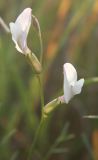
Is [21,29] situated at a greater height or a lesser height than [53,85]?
greater

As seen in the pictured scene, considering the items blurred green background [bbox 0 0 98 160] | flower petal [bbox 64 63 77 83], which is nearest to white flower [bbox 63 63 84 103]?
flower petal [bbox 64 63 77 83]

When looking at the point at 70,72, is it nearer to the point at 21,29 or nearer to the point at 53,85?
the point at 21,29

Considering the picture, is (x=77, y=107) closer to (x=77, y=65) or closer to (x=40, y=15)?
(x=77, y=65)

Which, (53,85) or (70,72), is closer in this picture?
(70,72)

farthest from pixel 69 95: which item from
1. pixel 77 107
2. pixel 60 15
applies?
pixel 60 15

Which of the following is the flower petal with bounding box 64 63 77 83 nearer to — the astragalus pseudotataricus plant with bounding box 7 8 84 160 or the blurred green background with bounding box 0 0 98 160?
the astragalus pseudotataricus plant with bounding box 7 8 84 160

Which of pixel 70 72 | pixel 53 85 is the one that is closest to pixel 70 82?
pixel 70 72

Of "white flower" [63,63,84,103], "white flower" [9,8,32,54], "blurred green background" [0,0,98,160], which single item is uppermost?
"white flower" [9,8,32,54]
